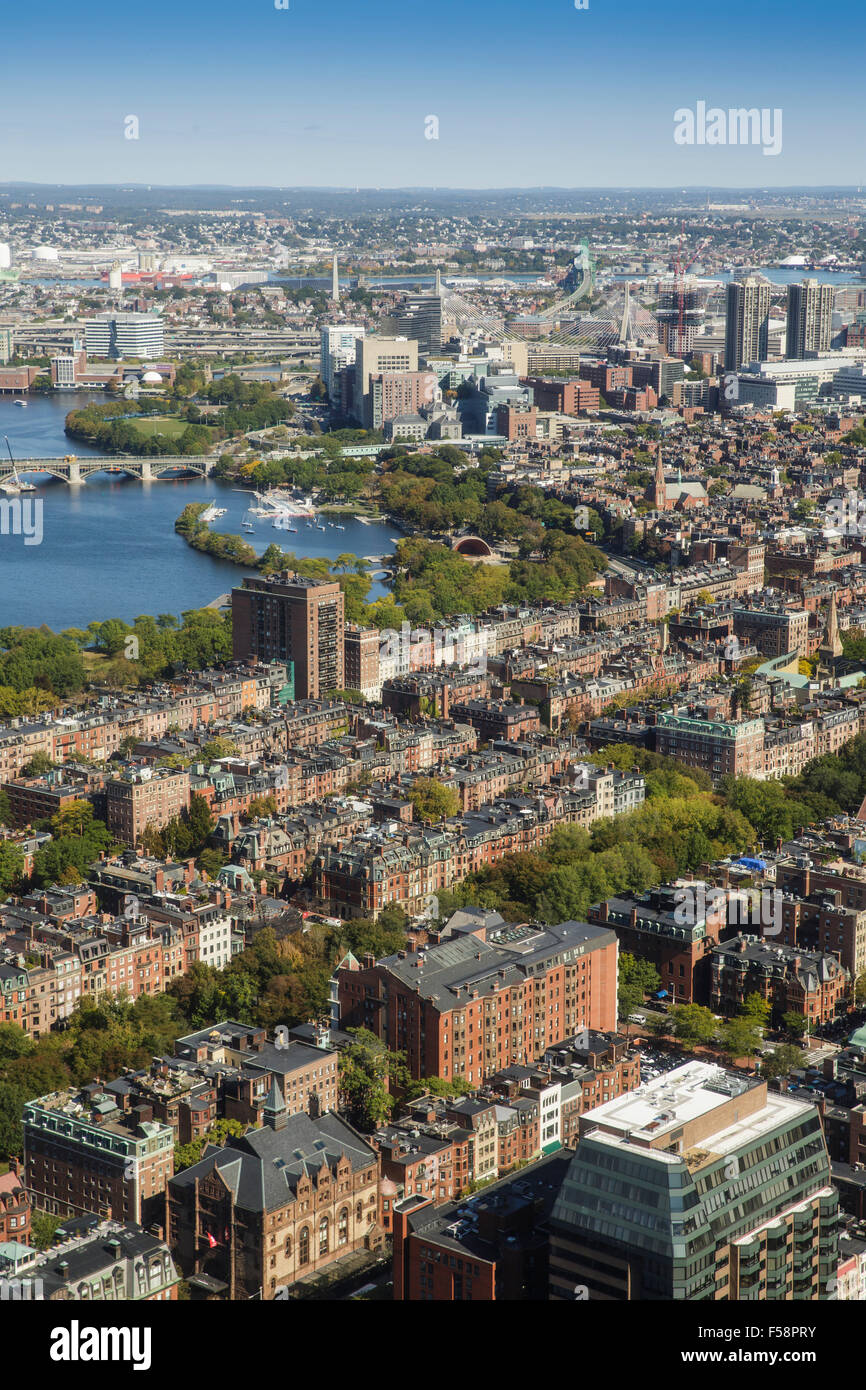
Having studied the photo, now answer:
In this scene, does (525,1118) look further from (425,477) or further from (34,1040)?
(425,477)

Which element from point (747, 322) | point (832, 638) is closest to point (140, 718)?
point (832, 638)

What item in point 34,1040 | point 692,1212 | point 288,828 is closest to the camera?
point 692,1212

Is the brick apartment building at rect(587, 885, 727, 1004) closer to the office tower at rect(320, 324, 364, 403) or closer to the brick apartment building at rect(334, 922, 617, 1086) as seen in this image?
the brick apartment building at rect(334, 922, 617, 1086)

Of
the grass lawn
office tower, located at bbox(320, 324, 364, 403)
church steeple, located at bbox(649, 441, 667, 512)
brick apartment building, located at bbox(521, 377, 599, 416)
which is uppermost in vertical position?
office tower, located at bbox(320, 324, 364, 403)

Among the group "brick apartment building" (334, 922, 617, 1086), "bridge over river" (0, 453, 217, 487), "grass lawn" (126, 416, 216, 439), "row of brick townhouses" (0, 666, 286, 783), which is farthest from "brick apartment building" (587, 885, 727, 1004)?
"grass lawn" (126, 416, 216, 439)

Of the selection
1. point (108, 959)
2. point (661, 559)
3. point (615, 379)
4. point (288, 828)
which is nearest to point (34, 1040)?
point (108, 959)
